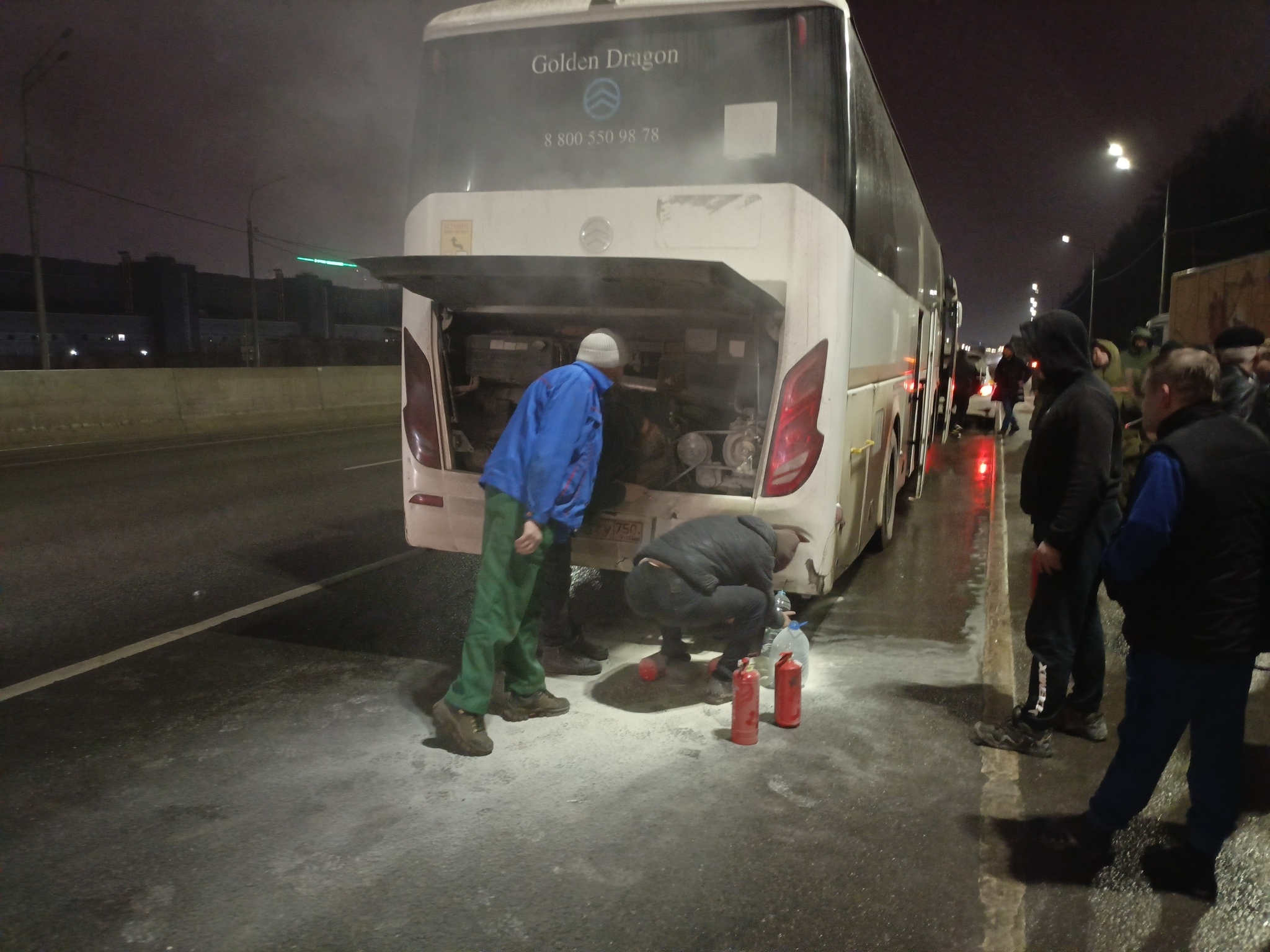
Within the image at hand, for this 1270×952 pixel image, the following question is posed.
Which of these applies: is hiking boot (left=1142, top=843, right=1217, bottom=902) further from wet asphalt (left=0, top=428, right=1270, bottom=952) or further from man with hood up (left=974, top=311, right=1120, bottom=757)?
man with hood up (left=974, top=311, right=1120, bottom=757)

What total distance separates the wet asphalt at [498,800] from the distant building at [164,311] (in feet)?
163

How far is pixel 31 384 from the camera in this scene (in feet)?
48.0

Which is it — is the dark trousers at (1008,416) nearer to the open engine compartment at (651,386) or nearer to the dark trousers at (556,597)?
the open engine compartment at (651,386)

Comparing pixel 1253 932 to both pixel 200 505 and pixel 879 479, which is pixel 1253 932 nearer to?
pixel 879 479

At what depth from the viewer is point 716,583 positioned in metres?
4.59

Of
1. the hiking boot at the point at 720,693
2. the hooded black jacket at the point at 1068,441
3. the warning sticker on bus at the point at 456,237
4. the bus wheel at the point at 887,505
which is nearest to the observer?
the hooded black jacket at the point at 1068,441

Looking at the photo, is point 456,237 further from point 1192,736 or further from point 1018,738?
point 1192,736

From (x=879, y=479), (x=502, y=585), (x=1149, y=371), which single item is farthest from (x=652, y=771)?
(x=879, y=479)

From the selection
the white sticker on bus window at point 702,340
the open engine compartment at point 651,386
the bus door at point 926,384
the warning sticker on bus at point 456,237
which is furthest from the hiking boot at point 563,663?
the bus door at point 926,384

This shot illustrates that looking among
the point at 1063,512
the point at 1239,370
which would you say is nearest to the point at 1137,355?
the point at 1239,370

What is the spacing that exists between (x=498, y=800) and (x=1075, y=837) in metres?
2.17

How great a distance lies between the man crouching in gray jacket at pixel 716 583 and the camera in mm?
4543

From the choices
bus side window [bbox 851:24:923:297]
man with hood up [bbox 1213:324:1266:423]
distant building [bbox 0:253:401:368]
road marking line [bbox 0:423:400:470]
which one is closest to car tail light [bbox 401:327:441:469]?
bus side window [bbox 851:24:923:297]

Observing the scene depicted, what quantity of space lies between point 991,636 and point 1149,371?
9.82 ft
